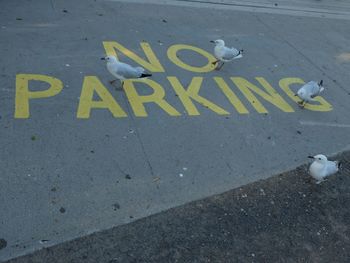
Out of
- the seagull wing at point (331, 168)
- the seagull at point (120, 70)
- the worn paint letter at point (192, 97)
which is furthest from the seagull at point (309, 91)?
the seagull at point (120, 70)

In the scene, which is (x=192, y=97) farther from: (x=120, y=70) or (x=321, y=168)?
(x=321, y=168)

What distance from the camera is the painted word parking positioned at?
5930mm

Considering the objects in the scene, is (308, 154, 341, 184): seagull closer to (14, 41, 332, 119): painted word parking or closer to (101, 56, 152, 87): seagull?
(14, 41, 332, 119): painted word parking

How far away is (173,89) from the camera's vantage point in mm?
6695

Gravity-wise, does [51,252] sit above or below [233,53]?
below

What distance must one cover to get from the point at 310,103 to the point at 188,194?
329 cm

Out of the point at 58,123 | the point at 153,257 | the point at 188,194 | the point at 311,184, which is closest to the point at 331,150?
the point at 311,184

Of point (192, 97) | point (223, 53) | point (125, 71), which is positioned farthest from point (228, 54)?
point (125, 71)

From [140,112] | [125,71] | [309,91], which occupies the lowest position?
[140,112]

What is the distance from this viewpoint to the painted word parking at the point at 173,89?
5930 mm

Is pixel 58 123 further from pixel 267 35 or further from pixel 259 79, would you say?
pixel 267 35

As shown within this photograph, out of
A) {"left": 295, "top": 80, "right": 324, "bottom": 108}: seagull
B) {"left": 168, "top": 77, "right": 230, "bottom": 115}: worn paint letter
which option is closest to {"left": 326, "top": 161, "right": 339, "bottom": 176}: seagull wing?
{"left": 295, "top": 80, "right": 324, "bottom": 108}: seagull

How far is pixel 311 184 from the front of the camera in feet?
18.1

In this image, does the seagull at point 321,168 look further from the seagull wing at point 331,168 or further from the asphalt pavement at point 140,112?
the asphalt pavement at point 140,112
